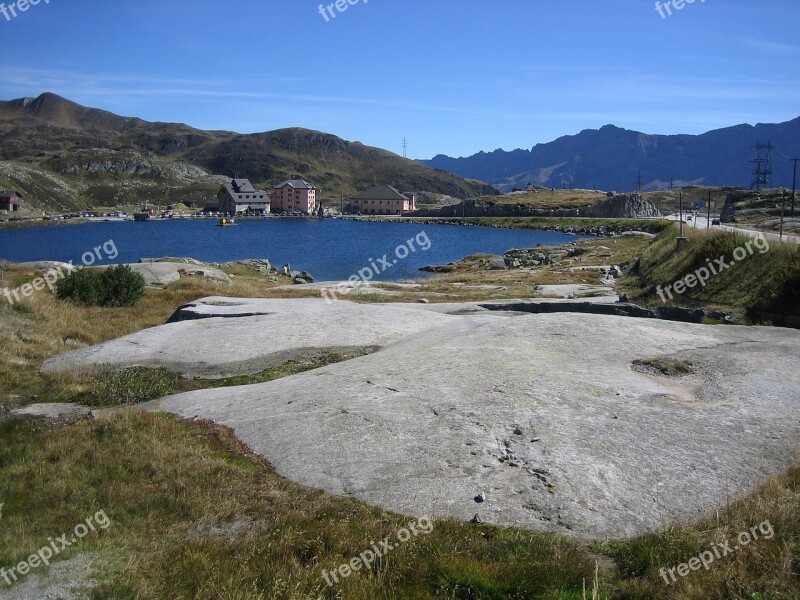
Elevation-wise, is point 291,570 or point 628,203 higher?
point 628,203

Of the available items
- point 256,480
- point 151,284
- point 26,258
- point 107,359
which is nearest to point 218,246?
point 26,258

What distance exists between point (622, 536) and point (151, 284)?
128ft

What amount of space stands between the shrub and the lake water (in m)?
40.0

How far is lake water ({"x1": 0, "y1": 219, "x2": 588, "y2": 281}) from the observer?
87938 mm

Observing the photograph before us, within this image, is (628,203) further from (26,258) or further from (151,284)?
(151,284)

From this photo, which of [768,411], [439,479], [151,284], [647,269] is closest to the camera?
[439,479]

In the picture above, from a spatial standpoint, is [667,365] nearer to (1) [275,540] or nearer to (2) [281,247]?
(1) [275,540]

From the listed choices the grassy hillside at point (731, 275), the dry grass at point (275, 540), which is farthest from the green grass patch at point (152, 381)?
the grassy hillside at point (731, 275)

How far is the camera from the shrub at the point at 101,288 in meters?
30.6

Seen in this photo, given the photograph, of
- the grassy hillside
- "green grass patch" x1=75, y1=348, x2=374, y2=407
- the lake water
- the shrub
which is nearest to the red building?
the lake water

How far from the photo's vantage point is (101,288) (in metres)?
31.1

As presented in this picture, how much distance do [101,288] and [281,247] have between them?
3451 inches

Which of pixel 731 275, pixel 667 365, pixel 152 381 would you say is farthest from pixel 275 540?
pixel 731 275

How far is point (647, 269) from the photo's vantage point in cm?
3612
